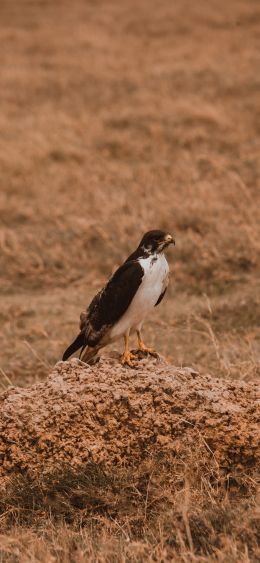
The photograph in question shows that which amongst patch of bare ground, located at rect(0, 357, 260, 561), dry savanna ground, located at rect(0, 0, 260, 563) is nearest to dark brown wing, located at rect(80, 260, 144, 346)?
patch of bare ground, located at rect(0, 357, 260, 561)

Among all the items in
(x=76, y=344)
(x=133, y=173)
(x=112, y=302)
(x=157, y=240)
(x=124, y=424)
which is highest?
(x=133, y=173)

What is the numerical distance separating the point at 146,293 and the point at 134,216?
5.79 m

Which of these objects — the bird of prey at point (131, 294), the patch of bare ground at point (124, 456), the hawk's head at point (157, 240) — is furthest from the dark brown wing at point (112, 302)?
the patch of bare ground at point (124, 456)

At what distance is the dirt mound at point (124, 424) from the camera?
426 cm

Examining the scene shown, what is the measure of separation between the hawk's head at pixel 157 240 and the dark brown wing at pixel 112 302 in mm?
121

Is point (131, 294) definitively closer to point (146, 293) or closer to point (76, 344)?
point (146, 293)

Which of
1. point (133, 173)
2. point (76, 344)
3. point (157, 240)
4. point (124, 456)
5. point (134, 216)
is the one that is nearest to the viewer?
point (124, 456)

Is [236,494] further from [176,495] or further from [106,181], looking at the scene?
[106,181]

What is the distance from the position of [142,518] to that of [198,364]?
2.72 m

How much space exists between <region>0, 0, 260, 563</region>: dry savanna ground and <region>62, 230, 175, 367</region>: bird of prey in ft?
3.32

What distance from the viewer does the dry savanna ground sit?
394 centimetres

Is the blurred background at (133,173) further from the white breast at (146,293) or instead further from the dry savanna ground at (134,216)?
the white breast at (146,293)

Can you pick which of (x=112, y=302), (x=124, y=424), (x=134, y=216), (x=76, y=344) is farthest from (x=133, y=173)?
(x=124, y=424)

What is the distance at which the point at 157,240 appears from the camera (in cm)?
489
